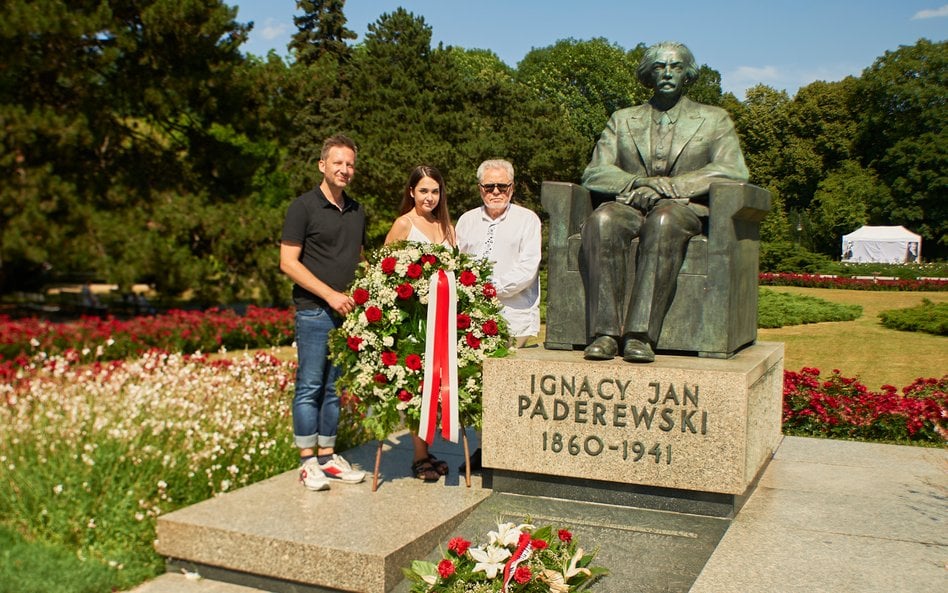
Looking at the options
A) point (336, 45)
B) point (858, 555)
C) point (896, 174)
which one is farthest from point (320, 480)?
point (896, 174)

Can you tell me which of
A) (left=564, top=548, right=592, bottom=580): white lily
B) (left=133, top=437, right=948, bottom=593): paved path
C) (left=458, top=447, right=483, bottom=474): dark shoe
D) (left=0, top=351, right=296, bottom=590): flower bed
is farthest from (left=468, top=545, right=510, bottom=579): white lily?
(left=0, top=351, right=296, bottom=590): flower bed

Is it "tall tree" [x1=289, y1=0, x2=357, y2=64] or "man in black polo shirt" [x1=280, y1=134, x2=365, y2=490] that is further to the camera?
"tall tree" [x1=289, y1=0, x2=357, y2=64]

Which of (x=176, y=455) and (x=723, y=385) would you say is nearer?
(x=723, y=385)

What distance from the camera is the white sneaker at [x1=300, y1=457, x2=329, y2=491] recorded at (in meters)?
4.72

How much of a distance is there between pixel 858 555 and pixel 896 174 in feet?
152

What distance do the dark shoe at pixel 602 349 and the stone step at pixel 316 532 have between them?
97 cm

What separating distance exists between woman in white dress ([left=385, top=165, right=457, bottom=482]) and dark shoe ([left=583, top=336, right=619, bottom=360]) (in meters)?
1.08

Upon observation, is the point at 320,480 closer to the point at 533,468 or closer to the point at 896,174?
the point at 533,468

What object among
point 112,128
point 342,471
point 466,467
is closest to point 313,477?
point 342,471

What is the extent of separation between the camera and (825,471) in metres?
5.36

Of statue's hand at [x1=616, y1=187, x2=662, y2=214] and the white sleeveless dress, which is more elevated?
statue's hand at [x1=616, y1=187, x2=662, y2=214]

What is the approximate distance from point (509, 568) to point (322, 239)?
2.21m

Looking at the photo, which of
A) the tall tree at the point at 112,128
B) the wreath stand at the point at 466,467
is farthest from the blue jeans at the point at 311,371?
the tall tree at the point at 112,128

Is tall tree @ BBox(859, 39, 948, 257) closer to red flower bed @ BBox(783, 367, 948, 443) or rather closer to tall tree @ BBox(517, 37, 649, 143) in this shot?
tall tree @ BBox(517, 37, 649, 143)
